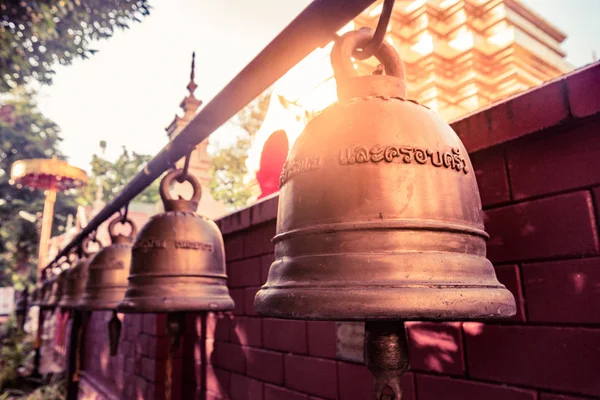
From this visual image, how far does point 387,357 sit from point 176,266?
1.07 meters

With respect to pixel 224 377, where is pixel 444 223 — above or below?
above

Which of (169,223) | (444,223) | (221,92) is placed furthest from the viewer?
(169,223)

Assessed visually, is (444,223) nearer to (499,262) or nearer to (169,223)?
(499,262)

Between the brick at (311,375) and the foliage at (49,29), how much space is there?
258 inches

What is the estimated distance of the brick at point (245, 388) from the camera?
7.27ft

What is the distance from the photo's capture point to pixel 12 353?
10430 mm

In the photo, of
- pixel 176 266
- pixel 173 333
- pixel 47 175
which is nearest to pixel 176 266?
pixel 176 266

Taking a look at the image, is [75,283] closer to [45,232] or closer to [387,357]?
[387,357]

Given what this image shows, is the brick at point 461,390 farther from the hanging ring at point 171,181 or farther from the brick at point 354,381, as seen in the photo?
the hanging ring at point 171,181

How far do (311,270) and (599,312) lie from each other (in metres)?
0.72

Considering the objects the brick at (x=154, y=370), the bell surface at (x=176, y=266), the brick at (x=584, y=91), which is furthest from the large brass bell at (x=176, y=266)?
the brick at (x=154, y=370)

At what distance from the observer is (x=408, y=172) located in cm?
76

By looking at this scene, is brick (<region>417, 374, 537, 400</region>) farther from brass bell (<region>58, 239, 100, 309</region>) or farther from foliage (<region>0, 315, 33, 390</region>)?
foliage (<region>0, 315, 33, 390</region>)

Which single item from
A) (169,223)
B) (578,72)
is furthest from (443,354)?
(169,223)
